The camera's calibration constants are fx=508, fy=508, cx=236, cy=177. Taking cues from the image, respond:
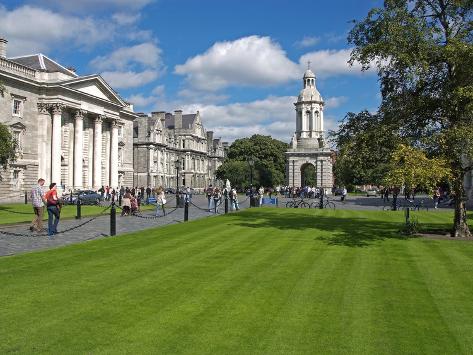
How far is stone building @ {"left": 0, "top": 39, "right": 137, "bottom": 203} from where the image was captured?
51031 millimetres

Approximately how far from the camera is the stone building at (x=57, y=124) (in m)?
51.0

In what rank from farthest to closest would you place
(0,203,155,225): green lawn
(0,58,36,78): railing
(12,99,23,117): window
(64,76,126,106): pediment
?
(64,76,126,106): pediment < (12,99,23,117): window < (0,58,36,78): railing < (0,203,155,225): green lawn

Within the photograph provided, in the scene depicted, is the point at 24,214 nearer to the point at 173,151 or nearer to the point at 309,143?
the point at 309,143

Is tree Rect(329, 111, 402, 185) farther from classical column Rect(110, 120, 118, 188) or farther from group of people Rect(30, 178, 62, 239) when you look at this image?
classical column Rect(110, 120, 118, 188)

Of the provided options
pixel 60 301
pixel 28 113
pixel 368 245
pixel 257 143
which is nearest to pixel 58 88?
pixel 28 113

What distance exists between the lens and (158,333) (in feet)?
22.5

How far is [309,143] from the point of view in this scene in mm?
88062

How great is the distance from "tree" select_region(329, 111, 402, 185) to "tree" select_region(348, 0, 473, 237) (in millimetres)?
615

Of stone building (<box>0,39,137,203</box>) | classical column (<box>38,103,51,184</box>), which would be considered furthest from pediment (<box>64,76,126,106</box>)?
classical column (<box>38,103,51,184</box>)

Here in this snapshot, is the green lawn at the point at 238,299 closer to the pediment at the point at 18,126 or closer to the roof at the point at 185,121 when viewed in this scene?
the pediment at the point at 18,126

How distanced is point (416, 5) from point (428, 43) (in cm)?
250

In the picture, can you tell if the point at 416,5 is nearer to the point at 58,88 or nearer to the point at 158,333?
the point at 158,333

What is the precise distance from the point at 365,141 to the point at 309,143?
231ft

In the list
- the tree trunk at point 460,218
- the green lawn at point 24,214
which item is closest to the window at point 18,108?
the green lawn at point 24,214
